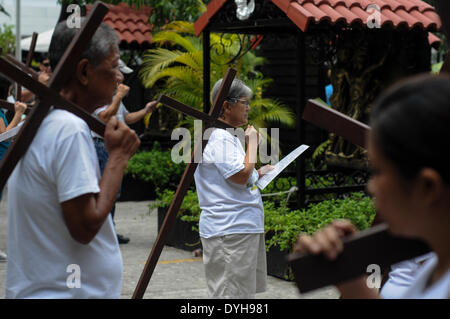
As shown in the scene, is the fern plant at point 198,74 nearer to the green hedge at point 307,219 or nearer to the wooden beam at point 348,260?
the green hedge at point 307,219

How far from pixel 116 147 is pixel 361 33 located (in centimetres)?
701

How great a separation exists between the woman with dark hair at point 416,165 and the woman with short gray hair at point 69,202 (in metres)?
0.92

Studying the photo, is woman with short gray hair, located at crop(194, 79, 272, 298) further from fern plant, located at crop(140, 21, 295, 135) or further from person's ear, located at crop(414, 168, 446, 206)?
fern plant, located at crop(140, 21, 295, 135)

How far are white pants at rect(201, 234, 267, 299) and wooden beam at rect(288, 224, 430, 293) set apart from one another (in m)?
2.88

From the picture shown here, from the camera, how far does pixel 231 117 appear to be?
14.5 ft

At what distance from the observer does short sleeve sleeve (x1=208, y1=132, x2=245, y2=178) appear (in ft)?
13.8

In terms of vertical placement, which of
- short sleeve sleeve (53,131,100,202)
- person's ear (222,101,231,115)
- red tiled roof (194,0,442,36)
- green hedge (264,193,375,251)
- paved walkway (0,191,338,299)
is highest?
short sleeve sleeve (53,131,100,202)

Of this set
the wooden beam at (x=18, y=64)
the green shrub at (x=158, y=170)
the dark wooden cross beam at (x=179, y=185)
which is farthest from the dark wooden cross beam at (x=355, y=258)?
the green shrub at (x=158, y=170)

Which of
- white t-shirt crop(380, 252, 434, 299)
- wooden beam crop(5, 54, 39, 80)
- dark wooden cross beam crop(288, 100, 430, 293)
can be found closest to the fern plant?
wooden beam crop(5, 54, 39, 80)

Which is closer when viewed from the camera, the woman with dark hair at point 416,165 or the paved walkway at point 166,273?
the woman with dark hair at point 416,165

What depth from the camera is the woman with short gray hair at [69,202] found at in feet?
6.68

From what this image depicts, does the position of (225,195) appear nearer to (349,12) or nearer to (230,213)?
(230,213)

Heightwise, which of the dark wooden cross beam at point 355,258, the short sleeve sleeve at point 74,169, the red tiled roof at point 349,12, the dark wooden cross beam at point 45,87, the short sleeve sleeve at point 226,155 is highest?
the dark wooden cross beam at point 45,87
